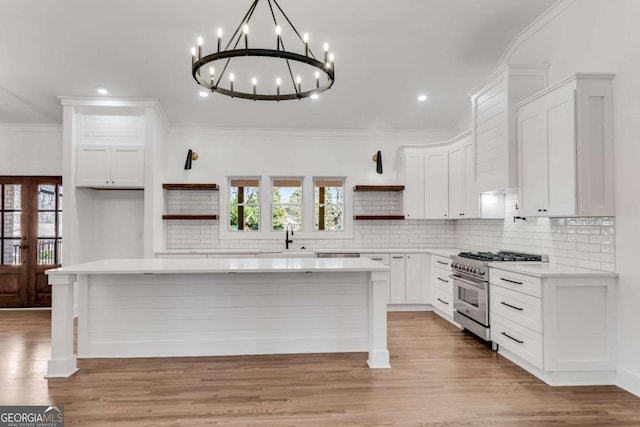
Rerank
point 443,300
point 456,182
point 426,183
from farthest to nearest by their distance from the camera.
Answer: point 426,183
point 456,182
point 443,300

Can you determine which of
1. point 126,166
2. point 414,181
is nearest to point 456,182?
point 414,181

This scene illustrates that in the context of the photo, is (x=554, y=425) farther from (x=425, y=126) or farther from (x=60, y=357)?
(x=425, y=126)

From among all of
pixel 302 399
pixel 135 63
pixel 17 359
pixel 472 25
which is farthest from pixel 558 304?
pixel 135 63

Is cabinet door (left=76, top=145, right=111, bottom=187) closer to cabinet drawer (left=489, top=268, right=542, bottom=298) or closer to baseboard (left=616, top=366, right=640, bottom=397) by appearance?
cabinet drawer (left=489, top=268, right=542, bottom=298)

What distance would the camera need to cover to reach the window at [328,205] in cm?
649

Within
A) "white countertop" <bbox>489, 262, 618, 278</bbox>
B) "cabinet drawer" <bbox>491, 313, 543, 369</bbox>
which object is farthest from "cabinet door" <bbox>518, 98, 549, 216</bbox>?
"cabinet drawer" <bbox>491, 313, 543, 369</bbox>

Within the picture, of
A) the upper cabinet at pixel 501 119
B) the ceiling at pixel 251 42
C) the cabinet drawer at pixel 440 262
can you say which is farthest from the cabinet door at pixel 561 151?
the cabinet drawer at pixel 440 262

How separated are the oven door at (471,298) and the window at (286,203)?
107 inches

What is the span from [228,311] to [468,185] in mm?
3463

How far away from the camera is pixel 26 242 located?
5820 mm

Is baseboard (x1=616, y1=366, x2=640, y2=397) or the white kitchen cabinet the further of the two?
the white kitchen cabinet

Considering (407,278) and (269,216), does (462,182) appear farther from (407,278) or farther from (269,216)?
(269,216)

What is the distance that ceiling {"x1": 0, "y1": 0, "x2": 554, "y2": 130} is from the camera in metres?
3.95

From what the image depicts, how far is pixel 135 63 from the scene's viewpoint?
4719 millimetres
